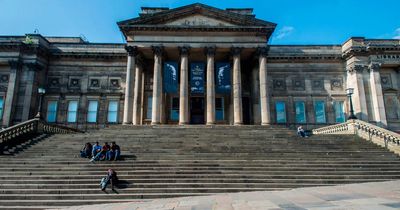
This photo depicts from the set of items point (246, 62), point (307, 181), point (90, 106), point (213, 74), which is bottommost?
point (307, 181)

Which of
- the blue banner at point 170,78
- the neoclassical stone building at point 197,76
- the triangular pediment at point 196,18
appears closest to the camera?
the blue banner at point 170,78

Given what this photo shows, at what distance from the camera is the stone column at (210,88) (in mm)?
24703

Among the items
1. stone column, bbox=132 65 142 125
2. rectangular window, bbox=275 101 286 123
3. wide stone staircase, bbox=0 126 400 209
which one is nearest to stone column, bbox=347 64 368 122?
rectangular window, bbox=275 101 286 123

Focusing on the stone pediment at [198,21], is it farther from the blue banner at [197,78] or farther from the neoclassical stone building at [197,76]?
the blue banner at [197,78]

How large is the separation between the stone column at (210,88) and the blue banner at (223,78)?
0.55m

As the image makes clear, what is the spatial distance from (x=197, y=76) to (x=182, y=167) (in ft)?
46.0

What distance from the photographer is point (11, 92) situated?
91.7 feet

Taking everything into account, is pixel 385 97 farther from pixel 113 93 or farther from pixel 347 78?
pixel 113 93

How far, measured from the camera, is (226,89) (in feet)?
84.5

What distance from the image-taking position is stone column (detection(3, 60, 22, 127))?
27.2m

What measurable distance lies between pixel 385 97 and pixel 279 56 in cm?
1241

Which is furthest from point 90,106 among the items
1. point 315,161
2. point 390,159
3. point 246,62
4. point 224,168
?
point 390,159

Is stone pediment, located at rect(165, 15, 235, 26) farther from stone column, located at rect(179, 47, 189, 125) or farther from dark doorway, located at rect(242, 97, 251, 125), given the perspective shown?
dark doorway, located at rect(242, 97, 251, 125)

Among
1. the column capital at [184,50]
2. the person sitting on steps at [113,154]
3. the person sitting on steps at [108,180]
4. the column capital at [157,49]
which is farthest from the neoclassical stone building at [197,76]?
the person sitting on steps at [108,180]
